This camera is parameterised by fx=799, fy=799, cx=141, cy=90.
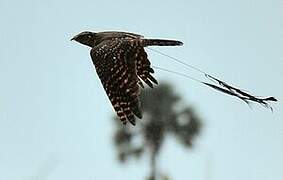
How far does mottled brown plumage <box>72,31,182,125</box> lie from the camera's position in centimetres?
149

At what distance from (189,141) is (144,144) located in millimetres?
346

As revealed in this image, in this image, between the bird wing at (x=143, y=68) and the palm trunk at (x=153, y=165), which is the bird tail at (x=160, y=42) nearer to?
the bird wing at (x=143, y=68)

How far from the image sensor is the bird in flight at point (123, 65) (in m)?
1.48

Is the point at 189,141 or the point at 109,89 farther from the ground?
the point at 109,89

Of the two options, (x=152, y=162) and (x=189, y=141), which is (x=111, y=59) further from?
(x=189, y=141)

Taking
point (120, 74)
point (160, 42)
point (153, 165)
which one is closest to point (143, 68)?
point (160, 42)

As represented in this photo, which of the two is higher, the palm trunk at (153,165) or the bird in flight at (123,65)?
the bird in flight at (123,65)

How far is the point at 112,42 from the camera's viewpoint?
5.29ft

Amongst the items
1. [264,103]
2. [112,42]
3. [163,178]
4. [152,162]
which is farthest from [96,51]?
[152,162]

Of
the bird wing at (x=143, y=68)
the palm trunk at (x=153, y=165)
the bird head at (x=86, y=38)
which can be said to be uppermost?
the bird head at (x=86, y=38)

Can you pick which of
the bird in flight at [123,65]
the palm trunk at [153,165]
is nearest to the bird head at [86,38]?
the bird in flight at [123,65]

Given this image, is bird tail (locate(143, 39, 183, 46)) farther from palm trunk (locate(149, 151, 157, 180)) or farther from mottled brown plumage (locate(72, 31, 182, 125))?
palm trunk (locate(149, 151, 157, 180))

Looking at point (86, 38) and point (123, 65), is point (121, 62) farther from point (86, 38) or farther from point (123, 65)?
point (86, 38)

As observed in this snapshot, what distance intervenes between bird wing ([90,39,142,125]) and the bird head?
68 mm
